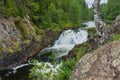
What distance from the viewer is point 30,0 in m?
68.4

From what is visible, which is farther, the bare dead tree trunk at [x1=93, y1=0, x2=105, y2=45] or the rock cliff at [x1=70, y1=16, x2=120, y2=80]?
the bare dead tree trunk at [x1=93, y1=0, x2=105, y2=45]

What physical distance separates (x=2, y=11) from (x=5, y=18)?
1.97m

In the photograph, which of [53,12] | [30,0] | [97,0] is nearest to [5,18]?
[30,0]

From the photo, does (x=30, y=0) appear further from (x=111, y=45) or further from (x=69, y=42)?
Answer: (x=111, y=45)

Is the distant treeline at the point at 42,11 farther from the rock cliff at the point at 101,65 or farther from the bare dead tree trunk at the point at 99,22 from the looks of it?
the rock cliff at the point at 101,65

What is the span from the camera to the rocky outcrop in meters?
9.00

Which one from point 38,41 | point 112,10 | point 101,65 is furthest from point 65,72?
point 112,10

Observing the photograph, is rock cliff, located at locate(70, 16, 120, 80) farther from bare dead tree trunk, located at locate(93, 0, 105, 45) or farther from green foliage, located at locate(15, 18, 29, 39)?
green foliage, located at locate(15, 18, 29, 39)

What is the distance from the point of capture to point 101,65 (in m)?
9.49

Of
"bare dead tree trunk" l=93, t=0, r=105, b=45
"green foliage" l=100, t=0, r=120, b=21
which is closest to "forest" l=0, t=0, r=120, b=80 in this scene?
"bare dead tree trunk" l=93, t=0, r=105, b=45

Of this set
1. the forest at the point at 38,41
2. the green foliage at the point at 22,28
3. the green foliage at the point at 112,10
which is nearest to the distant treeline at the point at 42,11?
the forest at the point at 38,41

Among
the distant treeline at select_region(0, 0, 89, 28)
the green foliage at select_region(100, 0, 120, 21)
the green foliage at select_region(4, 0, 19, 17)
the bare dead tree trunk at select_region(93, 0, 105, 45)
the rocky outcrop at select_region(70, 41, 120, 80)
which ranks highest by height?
the bare dead tree trunk at select_region(93, 0, 105, 45)

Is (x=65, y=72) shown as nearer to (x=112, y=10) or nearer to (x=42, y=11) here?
(x=42, y=11)

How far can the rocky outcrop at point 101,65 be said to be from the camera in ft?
29.5
